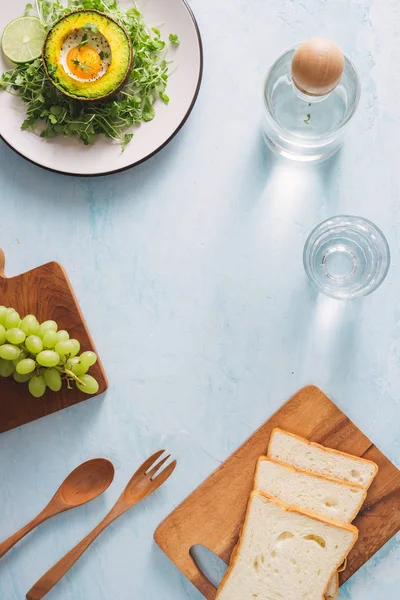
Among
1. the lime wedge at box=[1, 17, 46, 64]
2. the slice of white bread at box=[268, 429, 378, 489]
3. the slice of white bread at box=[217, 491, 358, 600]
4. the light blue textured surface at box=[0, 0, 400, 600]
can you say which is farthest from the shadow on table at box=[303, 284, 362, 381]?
the lime wedge at box=[1, 17, 46, 64]

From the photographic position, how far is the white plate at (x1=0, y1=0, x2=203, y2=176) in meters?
1.17

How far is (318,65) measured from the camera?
3.29 ft

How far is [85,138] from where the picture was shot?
1174 millimetres

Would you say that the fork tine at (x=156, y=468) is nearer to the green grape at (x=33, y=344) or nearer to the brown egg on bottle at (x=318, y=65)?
the green grape at (x=33, y=344)

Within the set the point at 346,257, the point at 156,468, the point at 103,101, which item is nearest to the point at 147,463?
the point at 156,468

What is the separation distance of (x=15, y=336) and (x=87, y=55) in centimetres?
52

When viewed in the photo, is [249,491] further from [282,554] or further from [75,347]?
[75,347]

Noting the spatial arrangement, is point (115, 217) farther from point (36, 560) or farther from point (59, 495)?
point (36, 560)

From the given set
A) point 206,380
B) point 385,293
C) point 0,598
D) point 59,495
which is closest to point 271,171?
point 385,293

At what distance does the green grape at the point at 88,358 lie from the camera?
116 cm

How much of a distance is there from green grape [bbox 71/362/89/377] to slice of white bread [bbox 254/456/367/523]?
0.37 m

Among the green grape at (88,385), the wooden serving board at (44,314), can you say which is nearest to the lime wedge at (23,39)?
the wooden serving board at (44,314)

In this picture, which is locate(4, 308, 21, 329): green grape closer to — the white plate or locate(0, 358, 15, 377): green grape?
locate(0, 358, 15, 377): green grape

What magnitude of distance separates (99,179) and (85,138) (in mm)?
91
